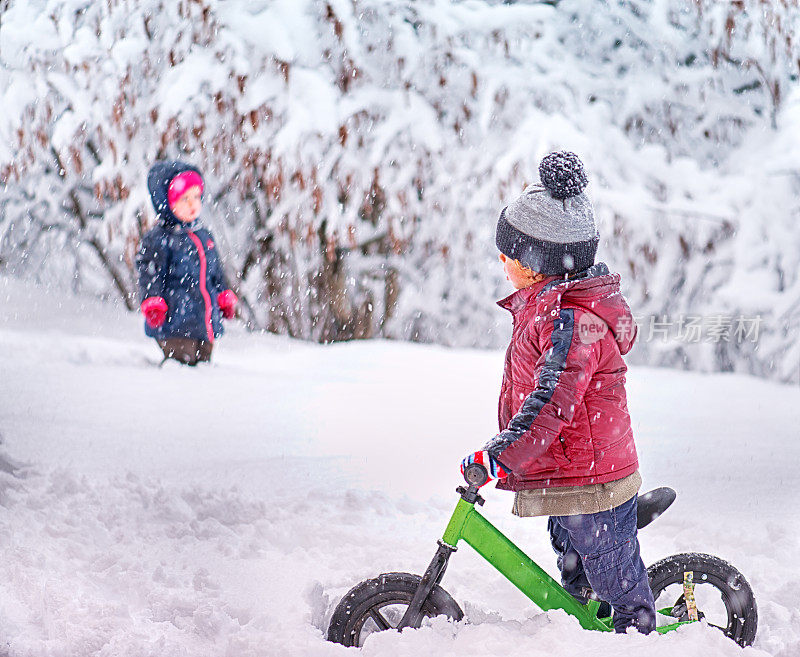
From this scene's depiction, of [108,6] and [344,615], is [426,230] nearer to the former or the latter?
[108,6]

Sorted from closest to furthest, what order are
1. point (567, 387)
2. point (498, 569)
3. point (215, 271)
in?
point (567, 387) → point (498, 569) → point (215, 271)

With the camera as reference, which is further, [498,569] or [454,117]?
[454,117]

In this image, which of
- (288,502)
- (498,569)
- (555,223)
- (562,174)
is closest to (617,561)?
(498,569)

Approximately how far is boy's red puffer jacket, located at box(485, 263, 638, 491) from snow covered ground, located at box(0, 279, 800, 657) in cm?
43

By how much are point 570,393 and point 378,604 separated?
798mm

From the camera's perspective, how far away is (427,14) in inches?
273

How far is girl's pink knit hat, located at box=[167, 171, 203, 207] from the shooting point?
5402mm

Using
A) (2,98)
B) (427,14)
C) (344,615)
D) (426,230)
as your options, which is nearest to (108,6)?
(2,98)

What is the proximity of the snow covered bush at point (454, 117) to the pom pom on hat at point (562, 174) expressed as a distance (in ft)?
14.5

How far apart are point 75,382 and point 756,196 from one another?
5319 mm

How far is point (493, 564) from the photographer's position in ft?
7.91

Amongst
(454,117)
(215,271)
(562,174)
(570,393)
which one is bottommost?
(215,271)

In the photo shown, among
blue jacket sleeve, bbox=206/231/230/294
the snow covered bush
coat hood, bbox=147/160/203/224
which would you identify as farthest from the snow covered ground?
the snow covered bush

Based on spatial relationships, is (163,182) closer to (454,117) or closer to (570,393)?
(454,117)
